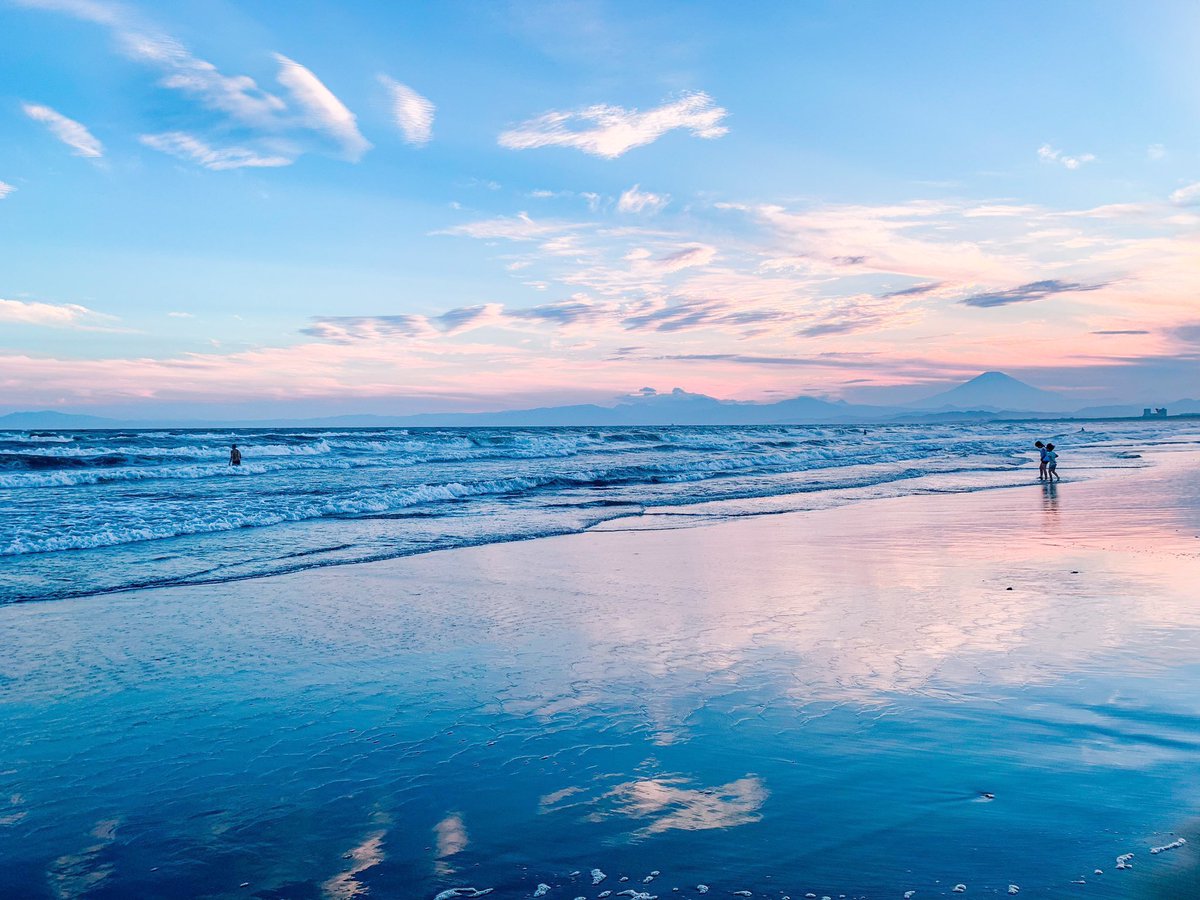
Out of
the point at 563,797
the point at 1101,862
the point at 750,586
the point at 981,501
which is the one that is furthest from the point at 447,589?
the point at 981,501

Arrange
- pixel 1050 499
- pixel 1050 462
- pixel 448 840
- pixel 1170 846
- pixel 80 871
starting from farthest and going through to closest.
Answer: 1. pixel 1050 462
2. pixel 1050 499
3. pixel 448 840
4. pixel 80 871
5. pixel 1170 846

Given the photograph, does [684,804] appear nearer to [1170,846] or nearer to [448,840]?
[448,840]

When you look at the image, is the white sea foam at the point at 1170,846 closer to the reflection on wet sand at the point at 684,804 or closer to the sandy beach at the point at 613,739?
the sandy beach at the point at 613,739

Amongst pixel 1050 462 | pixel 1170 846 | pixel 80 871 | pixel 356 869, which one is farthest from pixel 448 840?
pixel 1050 462

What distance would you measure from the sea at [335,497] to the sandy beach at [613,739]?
351 centimetres

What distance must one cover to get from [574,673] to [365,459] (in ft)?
136

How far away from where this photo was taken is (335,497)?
2306 cm

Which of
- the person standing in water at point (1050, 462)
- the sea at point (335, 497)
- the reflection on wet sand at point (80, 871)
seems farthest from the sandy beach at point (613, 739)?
the person standing in water at point (1050, 462)

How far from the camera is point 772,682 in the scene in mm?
6285

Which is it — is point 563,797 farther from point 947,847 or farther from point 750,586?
point 750,586

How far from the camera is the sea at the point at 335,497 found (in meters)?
13.7

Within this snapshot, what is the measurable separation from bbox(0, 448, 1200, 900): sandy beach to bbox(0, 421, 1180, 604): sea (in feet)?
11.5

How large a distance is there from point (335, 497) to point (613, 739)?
762 inches

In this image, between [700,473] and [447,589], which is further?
[700,473]
